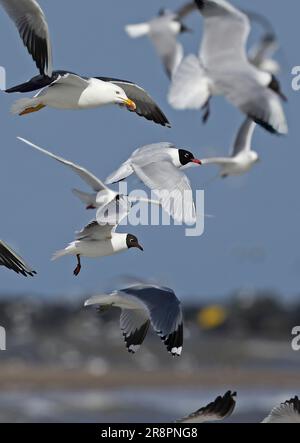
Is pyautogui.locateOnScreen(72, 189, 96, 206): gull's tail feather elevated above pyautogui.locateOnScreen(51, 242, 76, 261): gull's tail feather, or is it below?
above

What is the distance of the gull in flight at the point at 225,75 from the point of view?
9.58 meters

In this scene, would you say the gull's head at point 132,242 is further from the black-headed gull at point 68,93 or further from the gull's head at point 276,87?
the gull's head at point 276,87

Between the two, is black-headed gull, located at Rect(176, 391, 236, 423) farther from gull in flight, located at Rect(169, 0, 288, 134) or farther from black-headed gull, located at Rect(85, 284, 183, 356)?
gull in flight, located at Rect(169, 0, 288, 134)

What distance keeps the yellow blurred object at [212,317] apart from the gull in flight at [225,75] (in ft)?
66.4

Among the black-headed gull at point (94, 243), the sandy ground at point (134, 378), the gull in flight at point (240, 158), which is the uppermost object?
the gull in flight at point (240, 158)

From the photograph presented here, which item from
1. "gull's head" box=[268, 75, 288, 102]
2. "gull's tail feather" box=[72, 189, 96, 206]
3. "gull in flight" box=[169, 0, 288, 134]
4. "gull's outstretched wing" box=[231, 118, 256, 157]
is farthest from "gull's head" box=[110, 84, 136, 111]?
"gull's outstretched wing" box=[231, 118, 256, 157]

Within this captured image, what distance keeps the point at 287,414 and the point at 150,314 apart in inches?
36.3

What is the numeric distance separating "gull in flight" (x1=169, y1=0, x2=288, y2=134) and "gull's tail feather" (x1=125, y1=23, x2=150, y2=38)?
1540 mm

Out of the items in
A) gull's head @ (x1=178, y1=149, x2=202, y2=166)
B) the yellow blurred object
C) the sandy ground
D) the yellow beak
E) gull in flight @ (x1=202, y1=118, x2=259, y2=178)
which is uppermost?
the yellow blurred object

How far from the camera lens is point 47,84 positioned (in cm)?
872

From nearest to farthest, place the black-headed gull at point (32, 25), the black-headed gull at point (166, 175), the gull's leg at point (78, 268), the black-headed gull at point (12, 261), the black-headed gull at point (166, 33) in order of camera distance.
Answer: the black-headed gull at point (166, 175) < the gull's leg at point (78, 268) < the black-headed gull at point (12, 261) < the black-headed gull at point (32, 25) < the black-headed gull at point (166, 33)

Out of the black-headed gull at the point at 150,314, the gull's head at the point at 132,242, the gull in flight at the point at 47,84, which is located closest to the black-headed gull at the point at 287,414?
the black-headed gull at the point at 150,314

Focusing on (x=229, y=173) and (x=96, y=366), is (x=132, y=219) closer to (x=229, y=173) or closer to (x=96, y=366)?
(x=229, y=173)

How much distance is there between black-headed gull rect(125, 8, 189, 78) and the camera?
12.3 m
